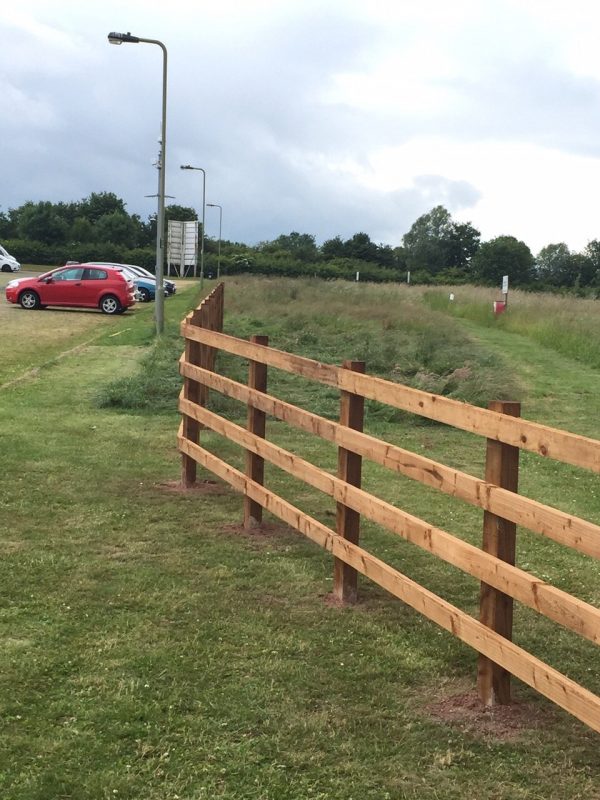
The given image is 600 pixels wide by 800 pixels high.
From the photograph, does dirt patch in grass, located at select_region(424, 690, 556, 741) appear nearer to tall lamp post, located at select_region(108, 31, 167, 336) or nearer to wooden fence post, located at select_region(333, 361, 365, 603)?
wooden fence post, located at select_region(333, 361, 365, 603)

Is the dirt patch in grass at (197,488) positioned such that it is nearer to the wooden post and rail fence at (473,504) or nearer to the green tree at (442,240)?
the wooden post and rail fence at (473,504)

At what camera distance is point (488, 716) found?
3.50 m

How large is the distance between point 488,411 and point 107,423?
6.79 meters

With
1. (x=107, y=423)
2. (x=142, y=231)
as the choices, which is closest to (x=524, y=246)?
(x=142, y=231)

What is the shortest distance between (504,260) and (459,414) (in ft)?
368

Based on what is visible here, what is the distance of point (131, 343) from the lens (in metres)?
18.3

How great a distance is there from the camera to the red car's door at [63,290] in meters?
27.3

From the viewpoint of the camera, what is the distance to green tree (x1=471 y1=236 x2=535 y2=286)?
366ft

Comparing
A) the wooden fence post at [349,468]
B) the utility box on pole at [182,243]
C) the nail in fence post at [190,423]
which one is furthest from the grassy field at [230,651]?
the utility box on pole at [182,243]

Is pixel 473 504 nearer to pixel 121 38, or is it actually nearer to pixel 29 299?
pixel 121 38

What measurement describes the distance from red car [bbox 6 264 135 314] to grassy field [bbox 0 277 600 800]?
1879 cm

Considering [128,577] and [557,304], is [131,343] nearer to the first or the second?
[128,577]

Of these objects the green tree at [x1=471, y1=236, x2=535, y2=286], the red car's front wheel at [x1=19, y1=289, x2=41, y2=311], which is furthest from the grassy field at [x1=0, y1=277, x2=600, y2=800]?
the green tree at [x1=471, y1=236, x2=535, y2=286]

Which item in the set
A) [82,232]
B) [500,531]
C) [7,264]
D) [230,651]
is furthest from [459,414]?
[82,232]
